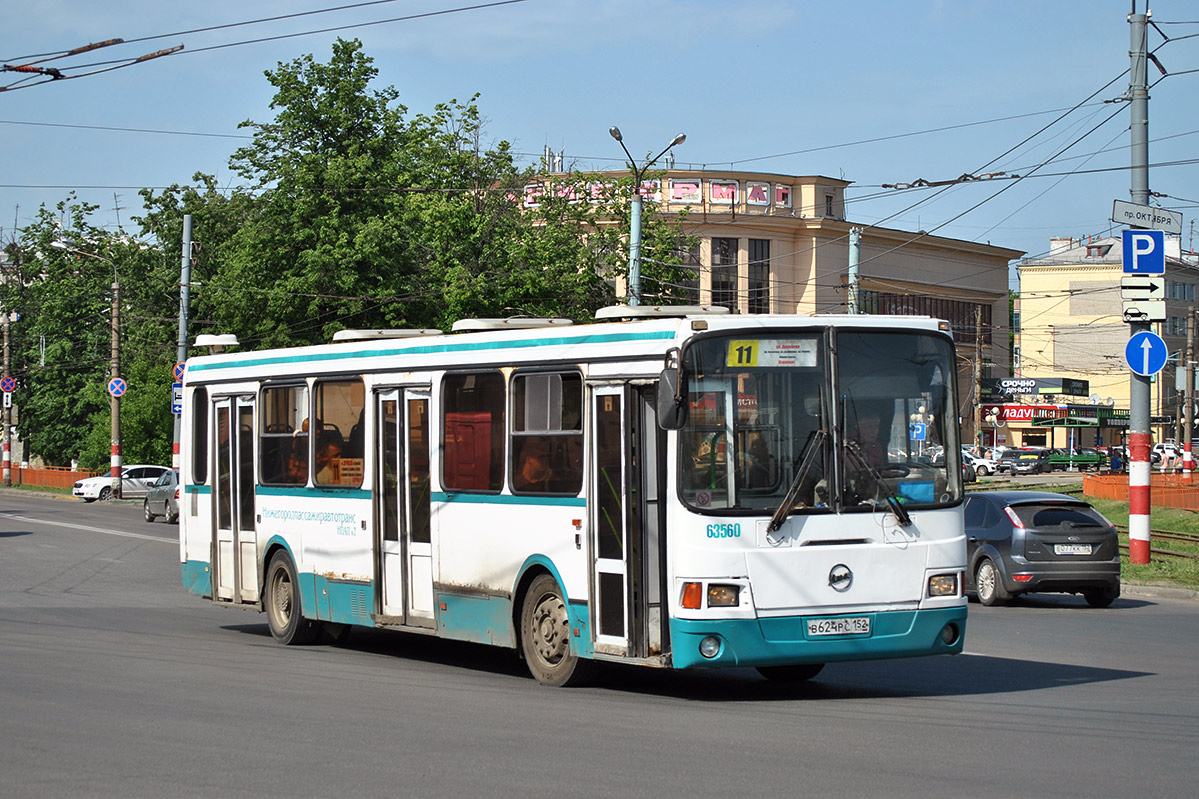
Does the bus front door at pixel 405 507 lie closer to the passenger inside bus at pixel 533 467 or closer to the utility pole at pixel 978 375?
the passenger inside bus at pixel 533 467

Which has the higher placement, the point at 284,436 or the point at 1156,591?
the point at 284,436

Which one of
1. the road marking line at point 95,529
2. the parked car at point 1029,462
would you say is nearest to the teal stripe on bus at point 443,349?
the road marking line at point 95,529

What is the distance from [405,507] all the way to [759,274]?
6852 cm

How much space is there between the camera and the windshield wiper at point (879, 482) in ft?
34.5

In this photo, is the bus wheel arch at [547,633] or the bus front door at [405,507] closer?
the bus wheel arch at [547,633]

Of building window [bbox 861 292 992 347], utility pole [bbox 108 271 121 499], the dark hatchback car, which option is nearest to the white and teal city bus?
the dark hatchback car

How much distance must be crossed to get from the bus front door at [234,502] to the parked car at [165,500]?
23.5 meters

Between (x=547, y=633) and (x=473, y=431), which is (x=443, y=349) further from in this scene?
(x=547, y=633)

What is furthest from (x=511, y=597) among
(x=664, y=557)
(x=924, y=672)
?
(x=924, y=672)

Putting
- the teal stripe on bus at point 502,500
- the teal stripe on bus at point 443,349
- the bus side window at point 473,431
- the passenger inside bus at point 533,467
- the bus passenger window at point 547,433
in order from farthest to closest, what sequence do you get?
the bus side window at point 473,431 → the passenger inside bus at point 533,467 → the bus passenger window at point 547,433 → the teal stripe on bus at point 502,500 → the teal stripe on bus at point 443,349

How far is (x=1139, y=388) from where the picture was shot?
23266mm

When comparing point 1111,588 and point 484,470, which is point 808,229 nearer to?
point 1111,588

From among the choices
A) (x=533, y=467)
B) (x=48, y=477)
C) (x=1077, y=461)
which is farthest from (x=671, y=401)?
(x=1077, y=461)

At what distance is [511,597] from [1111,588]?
401 inches
